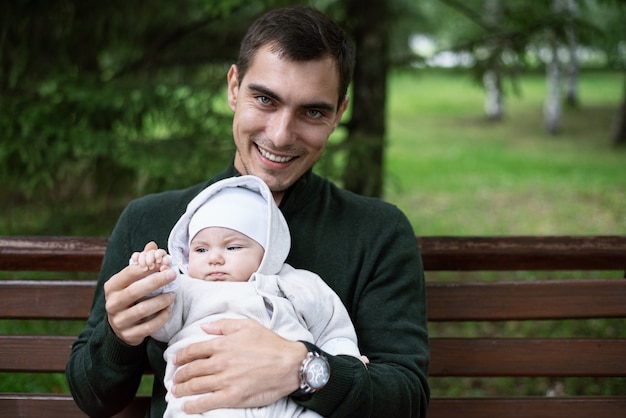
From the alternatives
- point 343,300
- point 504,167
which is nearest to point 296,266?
point 343,300

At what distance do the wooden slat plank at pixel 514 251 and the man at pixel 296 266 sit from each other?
1.40 feet

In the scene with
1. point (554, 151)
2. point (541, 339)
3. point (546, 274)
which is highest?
point (541, 339)

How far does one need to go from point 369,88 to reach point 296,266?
12.2ft

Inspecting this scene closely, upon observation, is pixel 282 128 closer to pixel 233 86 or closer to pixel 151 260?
pixel 233 86

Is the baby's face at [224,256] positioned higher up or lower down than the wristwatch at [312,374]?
higher up

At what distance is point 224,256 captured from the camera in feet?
6.97

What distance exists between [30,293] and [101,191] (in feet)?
13.1

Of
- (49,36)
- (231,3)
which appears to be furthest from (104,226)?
(231,3)

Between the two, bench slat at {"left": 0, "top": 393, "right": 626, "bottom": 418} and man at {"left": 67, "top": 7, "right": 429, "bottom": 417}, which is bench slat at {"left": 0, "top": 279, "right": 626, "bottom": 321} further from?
man at {"left": 67, "top": 7, "right": 429, "bottom": 417}

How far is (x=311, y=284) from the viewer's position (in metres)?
2.20

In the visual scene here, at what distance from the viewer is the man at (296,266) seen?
78.0 inches

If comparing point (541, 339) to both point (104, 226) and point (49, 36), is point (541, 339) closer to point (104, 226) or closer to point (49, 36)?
point (104, 226)

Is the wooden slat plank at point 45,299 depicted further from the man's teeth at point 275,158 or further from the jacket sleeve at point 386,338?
the jacket sleeve at point 386,338

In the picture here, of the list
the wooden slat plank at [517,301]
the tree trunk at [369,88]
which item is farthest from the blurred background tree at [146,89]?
the wooden slat plank at [517,301]
